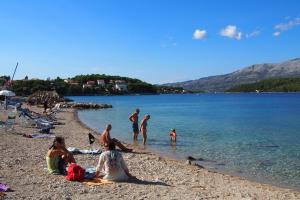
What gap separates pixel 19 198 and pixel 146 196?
302 cm

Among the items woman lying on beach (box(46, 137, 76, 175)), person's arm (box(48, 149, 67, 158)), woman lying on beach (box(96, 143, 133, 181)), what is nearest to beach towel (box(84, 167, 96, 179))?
woman lying on beach (box(96, 143, 133, 181))

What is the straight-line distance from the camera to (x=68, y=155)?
1335 cm

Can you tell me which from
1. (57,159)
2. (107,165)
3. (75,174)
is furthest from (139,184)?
(57,159)

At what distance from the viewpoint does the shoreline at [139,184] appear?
1070 cm

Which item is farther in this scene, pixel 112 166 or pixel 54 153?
pixel 54 153

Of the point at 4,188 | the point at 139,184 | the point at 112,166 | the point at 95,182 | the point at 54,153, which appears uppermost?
the point at 54,153

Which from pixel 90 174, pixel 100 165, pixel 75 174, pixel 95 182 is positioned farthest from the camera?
pixel 90 174

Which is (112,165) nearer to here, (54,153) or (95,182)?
(95,182)

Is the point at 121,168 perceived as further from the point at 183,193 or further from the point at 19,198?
the point at 19,198

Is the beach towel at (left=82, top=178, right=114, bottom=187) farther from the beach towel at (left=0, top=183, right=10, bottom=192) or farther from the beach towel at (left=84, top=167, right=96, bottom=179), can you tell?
the beach towel at (left=0, top=183, right=10, bottom=192)

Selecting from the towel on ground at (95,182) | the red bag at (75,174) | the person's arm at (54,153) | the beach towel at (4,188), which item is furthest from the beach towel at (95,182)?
the beach towel at (4,188)

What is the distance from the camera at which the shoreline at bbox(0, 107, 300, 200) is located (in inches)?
421

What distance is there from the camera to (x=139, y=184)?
39.3 feet

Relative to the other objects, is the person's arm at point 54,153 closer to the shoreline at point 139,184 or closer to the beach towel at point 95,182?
the shoreline at point 139,184
